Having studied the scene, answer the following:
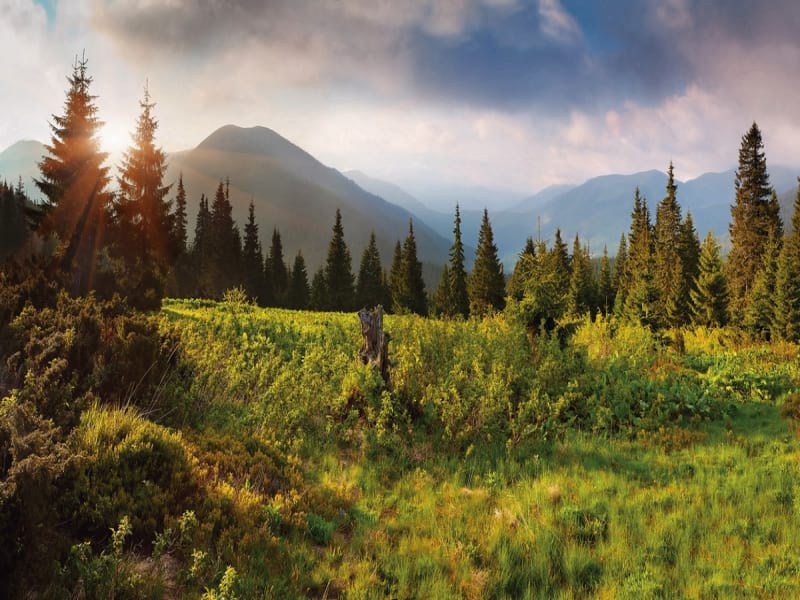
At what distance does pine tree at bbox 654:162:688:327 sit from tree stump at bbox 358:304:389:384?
34300 millimetres

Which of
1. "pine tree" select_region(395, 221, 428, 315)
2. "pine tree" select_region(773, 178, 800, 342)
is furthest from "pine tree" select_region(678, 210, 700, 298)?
"pine tree" select_region(395, 221, 428, 315)

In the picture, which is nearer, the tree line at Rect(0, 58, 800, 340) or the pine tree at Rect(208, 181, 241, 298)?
the tree line at Rect(0, 58, 800, 340)

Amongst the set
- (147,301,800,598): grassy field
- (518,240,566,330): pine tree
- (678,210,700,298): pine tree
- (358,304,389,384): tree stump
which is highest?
(678,210,700,298): pine tree

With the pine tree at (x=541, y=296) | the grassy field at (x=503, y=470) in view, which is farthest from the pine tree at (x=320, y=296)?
the pine tree at (x=541, y=296)

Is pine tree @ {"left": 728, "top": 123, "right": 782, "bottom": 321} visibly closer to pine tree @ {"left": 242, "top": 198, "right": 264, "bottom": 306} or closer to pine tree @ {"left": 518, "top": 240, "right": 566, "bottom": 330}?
pine tree @ {"left": 518, "top": 240, "right": 566, "bottom": 330}

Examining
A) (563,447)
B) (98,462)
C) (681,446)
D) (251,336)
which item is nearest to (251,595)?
(98,462)

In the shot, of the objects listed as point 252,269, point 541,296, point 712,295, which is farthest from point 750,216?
point 252,269

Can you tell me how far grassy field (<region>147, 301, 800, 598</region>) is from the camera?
4.44 m

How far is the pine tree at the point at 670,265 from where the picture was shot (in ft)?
130

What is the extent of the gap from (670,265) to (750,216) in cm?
883

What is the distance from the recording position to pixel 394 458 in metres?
7.62

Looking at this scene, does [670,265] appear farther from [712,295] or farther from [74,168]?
[74,168]

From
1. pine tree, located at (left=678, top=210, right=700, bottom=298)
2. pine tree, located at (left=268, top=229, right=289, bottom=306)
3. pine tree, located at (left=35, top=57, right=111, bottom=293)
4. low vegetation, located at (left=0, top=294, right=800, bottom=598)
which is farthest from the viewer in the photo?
pine tree, located at (left=268, top=229, right=289, bottom=306)

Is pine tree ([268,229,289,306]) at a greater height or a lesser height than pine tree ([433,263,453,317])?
greater
